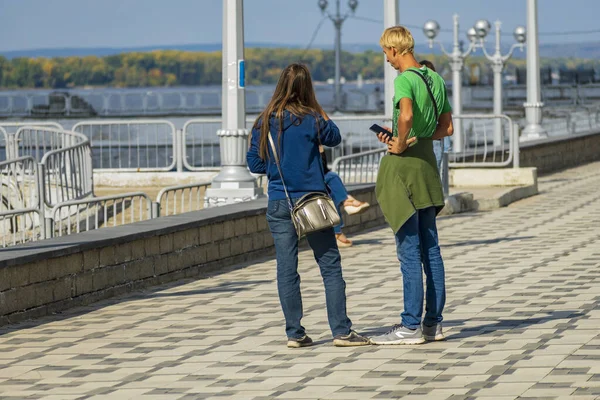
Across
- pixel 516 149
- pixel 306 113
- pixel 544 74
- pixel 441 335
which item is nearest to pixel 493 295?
pixel 441 335

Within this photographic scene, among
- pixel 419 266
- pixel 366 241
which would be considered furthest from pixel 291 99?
pixel 366 241

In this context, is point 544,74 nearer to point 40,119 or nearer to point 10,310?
point 40,119

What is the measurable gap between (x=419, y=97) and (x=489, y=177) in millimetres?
13196

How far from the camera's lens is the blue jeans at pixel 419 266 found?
8.05 metres

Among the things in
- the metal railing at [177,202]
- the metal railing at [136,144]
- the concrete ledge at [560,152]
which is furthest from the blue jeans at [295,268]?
the concrete ledge at [560,152]

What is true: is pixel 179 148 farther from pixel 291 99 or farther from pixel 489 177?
pixel 291 99

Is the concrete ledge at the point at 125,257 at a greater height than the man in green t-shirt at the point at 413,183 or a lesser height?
lesser

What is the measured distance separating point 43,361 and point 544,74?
331 ft

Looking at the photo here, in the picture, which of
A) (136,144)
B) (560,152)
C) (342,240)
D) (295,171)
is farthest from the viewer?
(560,152)

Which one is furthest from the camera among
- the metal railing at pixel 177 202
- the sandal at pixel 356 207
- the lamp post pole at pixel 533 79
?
the lamp post pole at pixel 533 79

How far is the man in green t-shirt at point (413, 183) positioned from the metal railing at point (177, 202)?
475 cm

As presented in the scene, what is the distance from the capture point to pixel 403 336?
811 centimetres

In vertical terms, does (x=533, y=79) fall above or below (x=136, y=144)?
above

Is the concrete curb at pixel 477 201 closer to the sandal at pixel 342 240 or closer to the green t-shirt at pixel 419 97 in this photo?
the sandal at pixel 342 240
